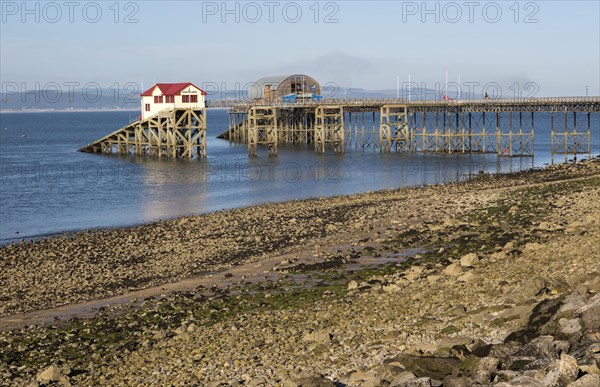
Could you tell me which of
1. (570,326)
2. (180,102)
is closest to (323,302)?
(570,326)

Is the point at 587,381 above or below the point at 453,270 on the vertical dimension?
above

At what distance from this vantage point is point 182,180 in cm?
5869

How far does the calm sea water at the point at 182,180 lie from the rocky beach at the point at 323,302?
34.0ft

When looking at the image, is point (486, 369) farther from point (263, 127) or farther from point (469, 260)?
point (263, 127)

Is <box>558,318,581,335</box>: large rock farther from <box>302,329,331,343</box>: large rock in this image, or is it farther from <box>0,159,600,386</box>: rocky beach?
<box>302,329,331,343</box>: large rock

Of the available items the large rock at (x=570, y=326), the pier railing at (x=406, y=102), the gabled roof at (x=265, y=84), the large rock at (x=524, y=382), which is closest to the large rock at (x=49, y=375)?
the large rock at (x=524, y=382)

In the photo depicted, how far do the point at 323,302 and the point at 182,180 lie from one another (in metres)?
40.6

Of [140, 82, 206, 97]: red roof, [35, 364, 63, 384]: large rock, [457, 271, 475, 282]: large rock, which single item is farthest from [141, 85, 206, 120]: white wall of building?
[35, 364, 63, 384]: large rock

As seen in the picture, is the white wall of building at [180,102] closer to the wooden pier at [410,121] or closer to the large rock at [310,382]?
the wooden pier at [410,121]

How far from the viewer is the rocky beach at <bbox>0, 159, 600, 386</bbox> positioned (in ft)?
43.6

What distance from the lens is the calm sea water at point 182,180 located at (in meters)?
43.7

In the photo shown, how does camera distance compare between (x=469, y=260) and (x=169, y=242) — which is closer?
(x=469, y=260)

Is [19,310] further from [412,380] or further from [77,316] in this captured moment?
[412,380]

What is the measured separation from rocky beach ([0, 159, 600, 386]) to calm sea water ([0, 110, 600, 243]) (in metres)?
10.4
